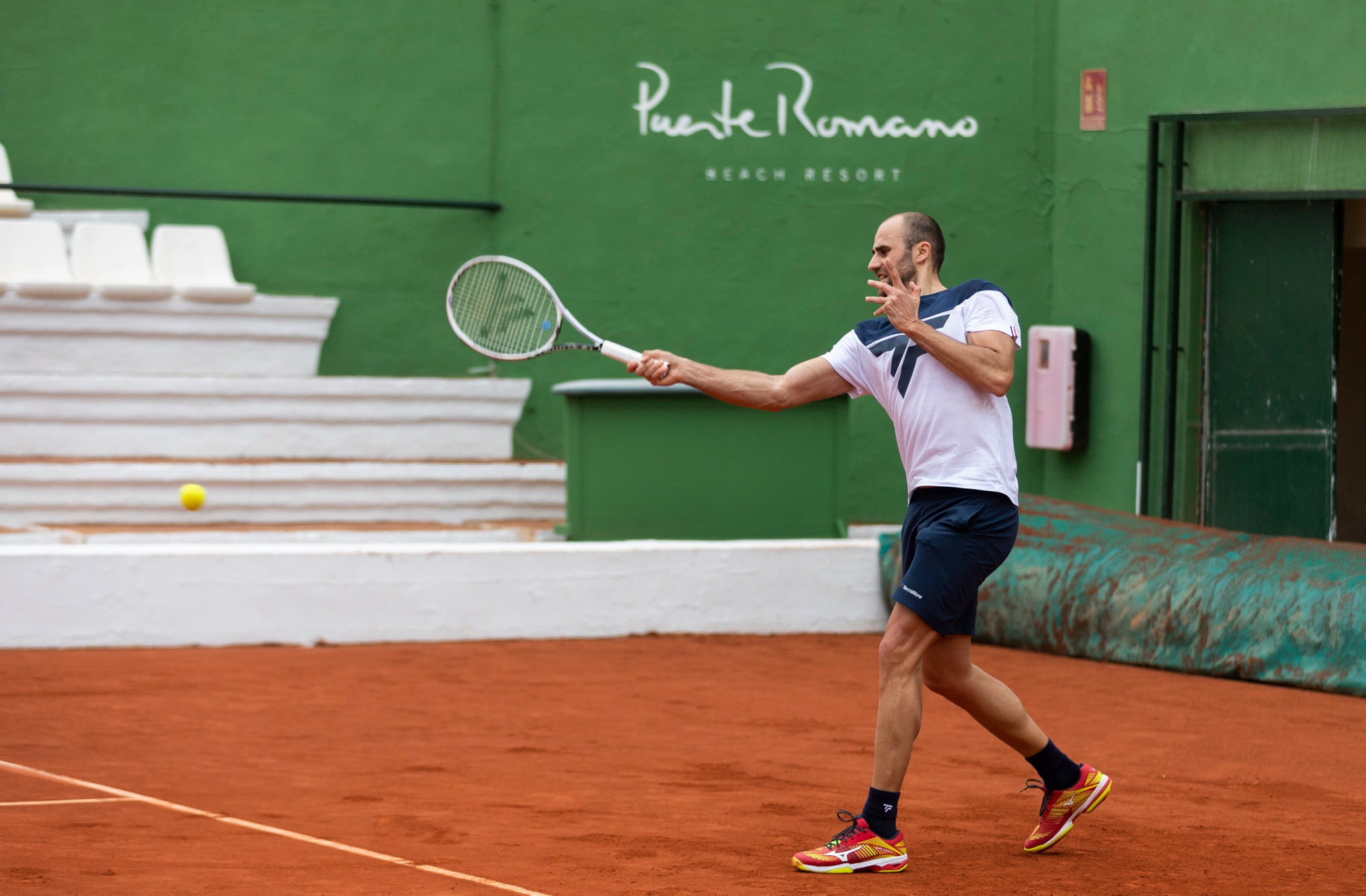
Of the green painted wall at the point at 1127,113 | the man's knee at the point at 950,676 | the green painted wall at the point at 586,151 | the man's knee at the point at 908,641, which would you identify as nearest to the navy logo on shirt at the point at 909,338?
the man's knee at the point at 908,641

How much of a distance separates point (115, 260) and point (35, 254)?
0.49 metres

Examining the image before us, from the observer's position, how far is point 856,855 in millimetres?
4180

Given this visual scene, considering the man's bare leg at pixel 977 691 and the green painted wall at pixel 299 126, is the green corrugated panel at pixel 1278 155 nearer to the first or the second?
the green painted wall at pixel 299 126

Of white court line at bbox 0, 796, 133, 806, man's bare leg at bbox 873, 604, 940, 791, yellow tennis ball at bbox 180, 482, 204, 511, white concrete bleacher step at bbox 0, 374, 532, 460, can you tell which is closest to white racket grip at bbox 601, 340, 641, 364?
man's bare leg at bbox 873, 604, 940, 791

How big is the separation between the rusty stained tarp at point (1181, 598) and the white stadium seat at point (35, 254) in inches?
242

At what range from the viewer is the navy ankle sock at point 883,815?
4227 millimetres

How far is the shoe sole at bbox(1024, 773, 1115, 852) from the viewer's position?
4449mm

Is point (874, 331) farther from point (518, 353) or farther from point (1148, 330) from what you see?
point (1148, 330)

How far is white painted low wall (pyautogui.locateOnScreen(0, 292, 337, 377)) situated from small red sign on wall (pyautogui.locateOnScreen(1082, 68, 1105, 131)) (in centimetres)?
529

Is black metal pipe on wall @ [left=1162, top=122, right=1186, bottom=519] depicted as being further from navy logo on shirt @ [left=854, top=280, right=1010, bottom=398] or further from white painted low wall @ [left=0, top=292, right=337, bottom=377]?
navy logo on shirt @ [left=854, top=280, right=1010, bottom=398]

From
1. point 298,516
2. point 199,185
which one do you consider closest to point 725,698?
point 298,516

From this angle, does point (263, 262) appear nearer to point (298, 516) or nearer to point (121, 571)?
point (298, 516)

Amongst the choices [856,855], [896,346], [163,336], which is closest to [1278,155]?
[896,346]

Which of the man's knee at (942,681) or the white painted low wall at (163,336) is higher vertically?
the white painted low wall at (163,336)
